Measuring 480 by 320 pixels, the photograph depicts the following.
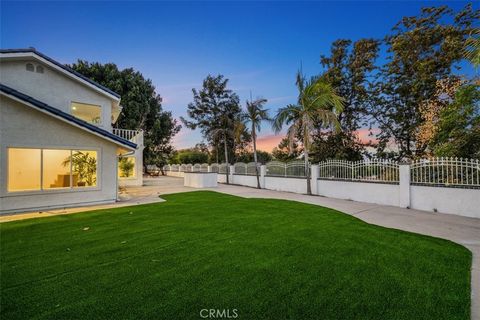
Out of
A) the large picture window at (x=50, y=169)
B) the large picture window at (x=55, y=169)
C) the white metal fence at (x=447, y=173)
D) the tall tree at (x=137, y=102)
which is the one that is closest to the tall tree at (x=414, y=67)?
the white metal fence at (x=447, y=173)

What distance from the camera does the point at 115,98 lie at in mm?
12734

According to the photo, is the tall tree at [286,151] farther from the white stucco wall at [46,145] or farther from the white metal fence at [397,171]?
the white stucco wall at [46,145]

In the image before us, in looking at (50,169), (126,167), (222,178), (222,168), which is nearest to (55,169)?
(50,169)

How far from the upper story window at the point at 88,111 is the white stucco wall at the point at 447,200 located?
15.7 meters

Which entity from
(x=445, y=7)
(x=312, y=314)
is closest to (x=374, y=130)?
(x=445, y=7)

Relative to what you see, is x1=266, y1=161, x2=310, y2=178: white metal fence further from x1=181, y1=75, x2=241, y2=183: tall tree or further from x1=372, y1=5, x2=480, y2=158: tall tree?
x1=181, y1=75, x2=241, y2=183: tall tree

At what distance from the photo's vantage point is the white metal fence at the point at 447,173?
274 inches

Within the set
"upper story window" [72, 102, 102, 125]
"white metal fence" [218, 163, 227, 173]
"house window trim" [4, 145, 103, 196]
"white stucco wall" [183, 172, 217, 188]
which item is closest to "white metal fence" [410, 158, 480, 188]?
"white stucco wall" [183, 172, 217, 188]

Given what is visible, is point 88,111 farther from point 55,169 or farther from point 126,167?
point 126,167

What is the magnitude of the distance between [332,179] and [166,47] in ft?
48.0

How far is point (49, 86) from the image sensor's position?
1062 cm

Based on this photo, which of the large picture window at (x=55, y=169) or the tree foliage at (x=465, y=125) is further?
the tree foliage at (x=465, y=125)

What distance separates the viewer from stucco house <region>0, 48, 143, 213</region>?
7.70m

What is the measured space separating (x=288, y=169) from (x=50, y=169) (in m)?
11.6
